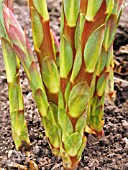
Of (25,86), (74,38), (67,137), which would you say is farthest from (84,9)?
(25,86)


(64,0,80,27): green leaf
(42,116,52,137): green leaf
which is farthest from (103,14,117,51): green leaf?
(42,116,52,137): green leaf

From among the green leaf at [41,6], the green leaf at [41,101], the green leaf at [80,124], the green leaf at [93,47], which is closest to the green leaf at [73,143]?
the green leaf at [80,124]

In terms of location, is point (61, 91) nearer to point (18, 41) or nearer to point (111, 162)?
point (18, 41)

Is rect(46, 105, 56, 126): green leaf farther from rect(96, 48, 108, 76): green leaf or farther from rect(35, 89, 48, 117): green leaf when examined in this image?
rect(96, 48, 108, 76): green leaf

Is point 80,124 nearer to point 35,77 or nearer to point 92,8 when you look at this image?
point 35,77

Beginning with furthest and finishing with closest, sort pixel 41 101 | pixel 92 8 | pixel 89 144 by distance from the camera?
pixel 89 144 → pixel 41 101 → pixel 92 8

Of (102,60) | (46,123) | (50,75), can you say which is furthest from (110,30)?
(46,123)
